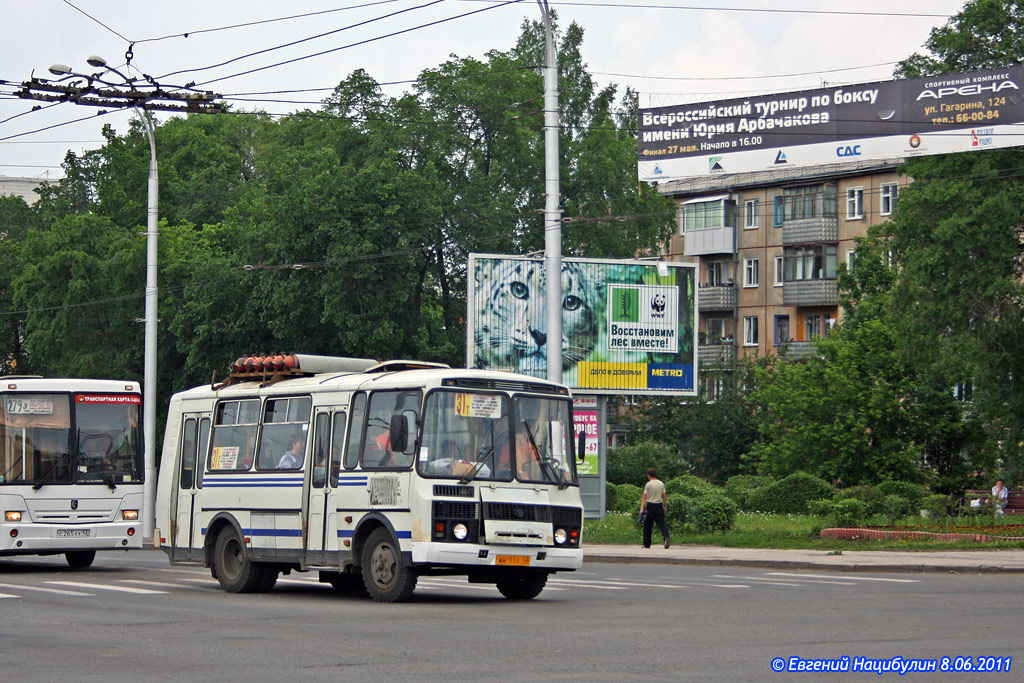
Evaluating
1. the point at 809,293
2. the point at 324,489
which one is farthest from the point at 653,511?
the point at 809,293

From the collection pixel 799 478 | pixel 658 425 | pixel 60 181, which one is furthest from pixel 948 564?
pixel 60 181

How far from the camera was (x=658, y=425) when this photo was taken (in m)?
68.4

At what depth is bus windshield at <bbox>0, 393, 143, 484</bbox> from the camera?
2502 cm

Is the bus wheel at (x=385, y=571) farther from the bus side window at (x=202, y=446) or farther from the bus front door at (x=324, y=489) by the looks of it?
the bus side window at (x=202, y=446)

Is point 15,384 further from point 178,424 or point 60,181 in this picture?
point 60,181

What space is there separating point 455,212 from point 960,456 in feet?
65.5

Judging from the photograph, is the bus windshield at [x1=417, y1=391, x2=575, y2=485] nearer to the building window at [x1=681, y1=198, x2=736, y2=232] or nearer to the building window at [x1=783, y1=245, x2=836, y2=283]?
the building window at [x1=783, y1=245, x2=836, y2=283]

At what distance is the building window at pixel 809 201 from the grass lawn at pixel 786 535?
39690 mm

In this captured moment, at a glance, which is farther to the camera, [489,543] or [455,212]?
[455,212]

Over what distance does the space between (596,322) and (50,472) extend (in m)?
16.0

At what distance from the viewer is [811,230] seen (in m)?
76.3

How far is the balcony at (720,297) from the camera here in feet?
264

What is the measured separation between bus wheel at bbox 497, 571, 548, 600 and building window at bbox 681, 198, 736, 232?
2433 inches

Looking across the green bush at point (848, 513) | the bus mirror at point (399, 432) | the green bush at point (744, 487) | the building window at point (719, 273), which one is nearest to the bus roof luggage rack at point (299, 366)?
the bus mirror at point (399, 432)
